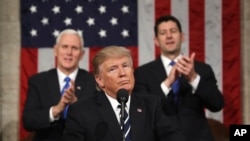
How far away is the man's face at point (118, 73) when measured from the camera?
9.80ft

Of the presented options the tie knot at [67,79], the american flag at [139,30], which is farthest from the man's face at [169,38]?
the american flag at [139,30]

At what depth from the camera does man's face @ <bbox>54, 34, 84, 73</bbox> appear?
14.8 feet

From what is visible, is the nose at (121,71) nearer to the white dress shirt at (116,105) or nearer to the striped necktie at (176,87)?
the white dress shirt at (116,105)

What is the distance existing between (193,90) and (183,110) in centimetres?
19

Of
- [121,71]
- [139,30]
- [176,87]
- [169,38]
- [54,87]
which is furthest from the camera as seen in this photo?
[139,30]

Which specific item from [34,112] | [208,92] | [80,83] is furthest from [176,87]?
[34,112]

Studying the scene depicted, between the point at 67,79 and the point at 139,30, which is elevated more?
the point at 139,30

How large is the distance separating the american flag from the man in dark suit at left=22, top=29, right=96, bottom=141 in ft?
3.50

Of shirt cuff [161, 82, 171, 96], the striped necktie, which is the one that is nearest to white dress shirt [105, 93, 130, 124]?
shirt cuff [161, 82, 171, 96]

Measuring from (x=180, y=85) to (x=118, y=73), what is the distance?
1.34m

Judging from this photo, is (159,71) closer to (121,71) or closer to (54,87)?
(54,87)

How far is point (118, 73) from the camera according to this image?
3008 millimetres

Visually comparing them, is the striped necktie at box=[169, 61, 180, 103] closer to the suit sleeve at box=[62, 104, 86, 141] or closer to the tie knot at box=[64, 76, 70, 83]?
the tie knot at box=[64, 76, 70, 83]

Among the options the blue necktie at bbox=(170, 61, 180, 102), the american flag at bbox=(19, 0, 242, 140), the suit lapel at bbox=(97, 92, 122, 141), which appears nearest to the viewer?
the suit lapel at bbox=(97, 92, 122, 141)
